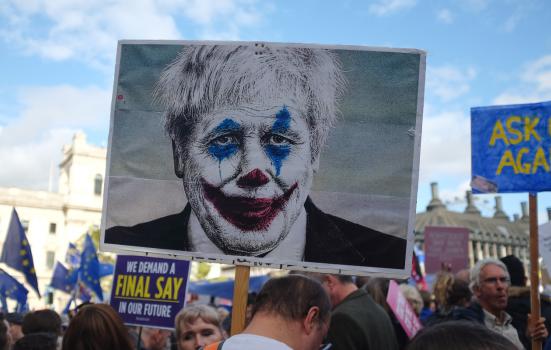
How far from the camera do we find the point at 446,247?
12.1 metres

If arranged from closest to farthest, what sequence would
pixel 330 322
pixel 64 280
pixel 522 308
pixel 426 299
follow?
1. pixel 330 322
2. pixel 522 308
3. pixel 426 299
4. pixel 64 280

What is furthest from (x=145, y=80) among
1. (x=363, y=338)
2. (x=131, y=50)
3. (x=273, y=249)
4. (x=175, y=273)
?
(x=175, y=273)

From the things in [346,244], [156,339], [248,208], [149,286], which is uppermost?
[248,208]

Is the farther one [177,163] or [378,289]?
[378,289]

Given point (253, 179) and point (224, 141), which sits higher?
point (224, 141)

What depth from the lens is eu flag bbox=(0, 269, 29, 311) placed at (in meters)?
7.57

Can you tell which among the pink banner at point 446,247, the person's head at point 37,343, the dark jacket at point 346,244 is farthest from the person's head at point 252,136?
the pink banner at point 446,247

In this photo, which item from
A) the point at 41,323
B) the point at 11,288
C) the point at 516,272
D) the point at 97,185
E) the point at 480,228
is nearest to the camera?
the point at 41,323

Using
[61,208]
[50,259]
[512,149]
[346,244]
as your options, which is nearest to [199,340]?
[346,244]

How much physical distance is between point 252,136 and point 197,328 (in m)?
1.60

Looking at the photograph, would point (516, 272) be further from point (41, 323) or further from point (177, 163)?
point (41, 323)

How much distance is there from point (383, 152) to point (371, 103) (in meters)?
0.30

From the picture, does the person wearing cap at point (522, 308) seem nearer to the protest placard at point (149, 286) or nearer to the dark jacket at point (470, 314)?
the dark jacket at point (470, 314)

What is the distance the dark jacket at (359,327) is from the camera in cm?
320
